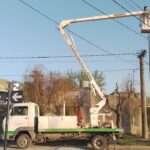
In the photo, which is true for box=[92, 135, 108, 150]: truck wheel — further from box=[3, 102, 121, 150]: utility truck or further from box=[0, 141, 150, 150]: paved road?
box=[0, 141, 150, 150]: paved road

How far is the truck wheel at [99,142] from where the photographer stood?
2973 centimetres

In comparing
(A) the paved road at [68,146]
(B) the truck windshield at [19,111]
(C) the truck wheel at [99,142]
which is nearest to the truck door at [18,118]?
(B) the truck windshield at [19,111]

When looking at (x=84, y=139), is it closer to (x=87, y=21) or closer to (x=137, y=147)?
(x=137, y=147)

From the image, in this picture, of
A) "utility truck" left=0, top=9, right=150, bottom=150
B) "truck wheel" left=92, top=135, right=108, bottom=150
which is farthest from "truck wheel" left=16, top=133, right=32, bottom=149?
"truck wheel" left=92, top=135, right=108, bottom=150

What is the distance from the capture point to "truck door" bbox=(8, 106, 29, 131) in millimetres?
30656

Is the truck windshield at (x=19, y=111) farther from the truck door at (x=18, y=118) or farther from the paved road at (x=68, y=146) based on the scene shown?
the paved road at (x=68, y=146)

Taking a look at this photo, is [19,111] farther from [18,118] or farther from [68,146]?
[68,146]

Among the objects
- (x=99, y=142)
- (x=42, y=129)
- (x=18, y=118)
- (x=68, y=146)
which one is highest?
(x=18, y=118)

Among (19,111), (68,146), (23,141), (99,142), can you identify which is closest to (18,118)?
(19,111)

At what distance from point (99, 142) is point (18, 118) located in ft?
16.0

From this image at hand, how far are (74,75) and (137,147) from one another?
158ft

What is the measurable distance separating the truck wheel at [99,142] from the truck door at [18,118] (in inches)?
160

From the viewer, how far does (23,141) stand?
30562 millimetres

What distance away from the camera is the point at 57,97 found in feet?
187
